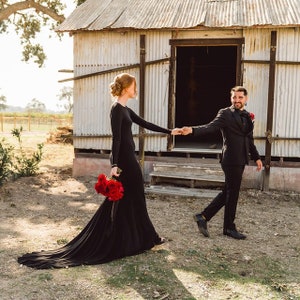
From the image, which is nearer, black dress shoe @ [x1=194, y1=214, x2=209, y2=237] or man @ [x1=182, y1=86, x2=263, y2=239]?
man @ [x1=182, y1=86, x2=263, y2=239]

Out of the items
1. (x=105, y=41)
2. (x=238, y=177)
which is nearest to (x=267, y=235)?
(x=238, y=177)

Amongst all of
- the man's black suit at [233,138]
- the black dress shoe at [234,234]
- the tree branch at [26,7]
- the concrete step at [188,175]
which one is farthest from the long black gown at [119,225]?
the tree branch at [26,7]

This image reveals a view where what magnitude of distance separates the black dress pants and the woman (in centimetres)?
125

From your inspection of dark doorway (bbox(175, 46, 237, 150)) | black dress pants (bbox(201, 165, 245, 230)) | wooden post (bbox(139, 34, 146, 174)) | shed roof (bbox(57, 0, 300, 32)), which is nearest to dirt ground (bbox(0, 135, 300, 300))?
black dress pants (bbox(201, 165, 245, 230))

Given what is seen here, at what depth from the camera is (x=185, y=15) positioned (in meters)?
8.80

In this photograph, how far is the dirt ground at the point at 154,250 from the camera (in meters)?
4.00

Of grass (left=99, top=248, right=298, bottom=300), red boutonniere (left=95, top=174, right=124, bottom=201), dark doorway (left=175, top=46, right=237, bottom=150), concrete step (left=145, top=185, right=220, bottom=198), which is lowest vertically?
grass (left=99, top=248, right=298, bottom=300)

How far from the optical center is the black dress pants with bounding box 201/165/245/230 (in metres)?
5.37

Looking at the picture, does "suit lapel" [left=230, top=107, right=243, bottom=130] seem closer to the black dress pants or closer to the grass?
the black dress pants

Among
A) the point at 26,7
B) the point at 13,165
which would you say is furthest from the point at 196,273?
the point at 26,7

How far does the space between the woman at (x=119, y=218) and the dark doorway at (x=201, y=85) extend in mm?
9523

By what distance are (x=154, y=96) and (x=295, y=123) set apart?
315 centimetres

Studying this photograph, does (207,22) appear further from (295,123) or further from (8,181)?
(8,181)

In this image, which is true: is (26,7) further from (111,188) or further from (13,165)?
(111,188)
